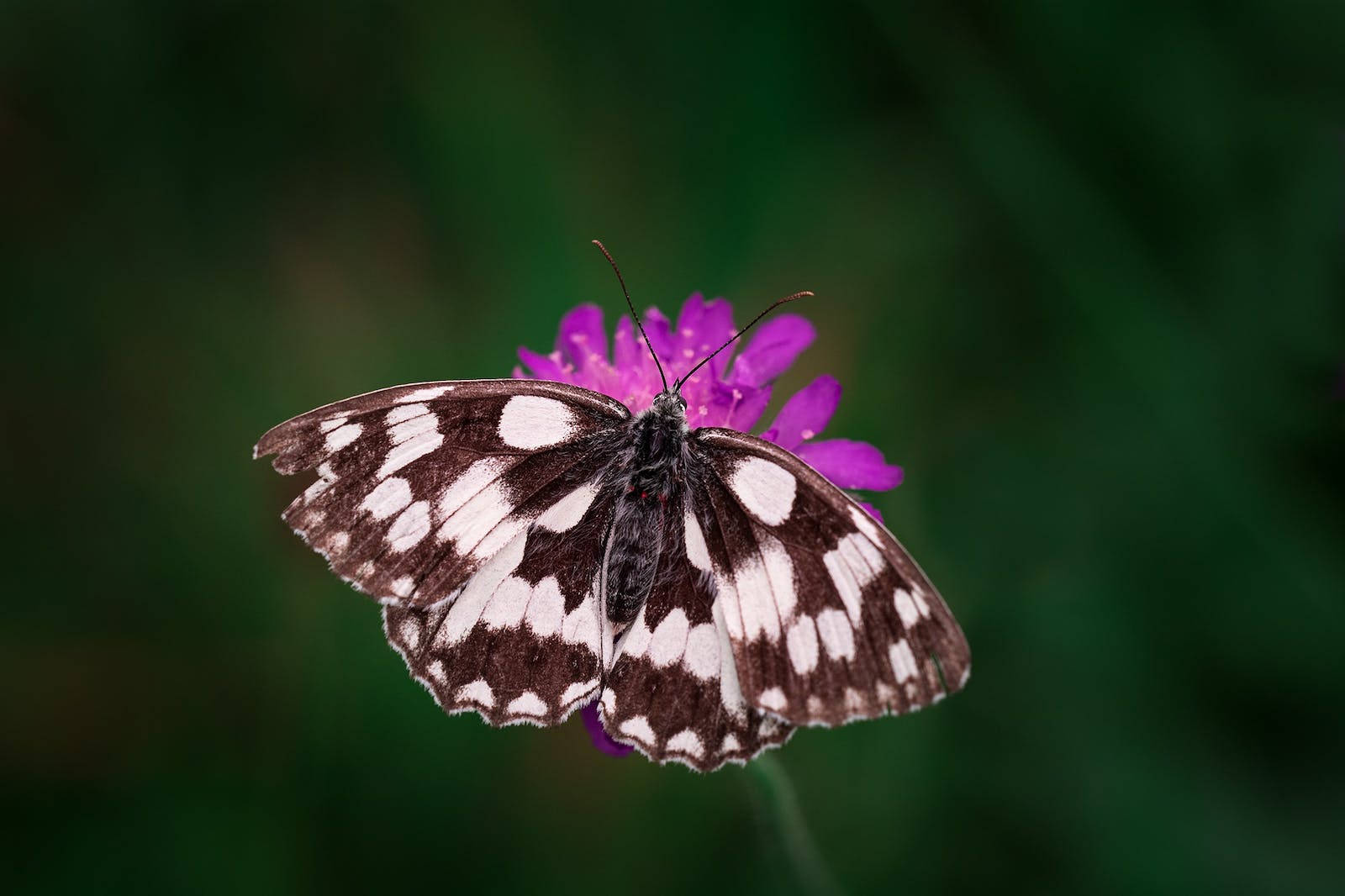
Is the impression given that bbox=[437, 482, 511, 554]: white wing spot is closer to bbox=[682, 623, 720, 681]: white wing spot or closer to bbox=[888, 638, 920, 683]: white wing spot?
bbox=[682, 623, 720, 681]: white wing spot

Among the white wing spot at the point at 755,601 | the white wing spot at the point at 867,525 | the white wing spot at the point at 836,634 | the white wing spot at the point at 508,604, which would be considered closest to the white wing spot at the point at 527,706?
the white wing spot at the point at 508,604

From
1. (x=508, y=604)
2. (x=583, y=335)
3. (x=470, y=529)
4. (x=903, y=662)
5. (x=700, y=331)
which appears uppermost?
(x=583, y=335)

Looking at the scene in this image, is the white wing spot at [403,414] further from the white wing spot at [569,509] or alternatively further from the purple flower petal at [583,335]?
the purple flower petal at [583,335]

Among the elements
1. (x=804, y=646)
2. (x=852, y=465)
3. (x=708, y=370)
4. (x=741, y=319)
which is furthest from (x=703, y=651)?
(x=741, y=319)

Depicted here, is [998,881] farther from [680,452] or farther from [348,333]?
[348,333]

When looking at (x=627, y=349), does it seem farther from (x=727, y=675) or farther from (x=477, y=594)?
(x=727, y=675)

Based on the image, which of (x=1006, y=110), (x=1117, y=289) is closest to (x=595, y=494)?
(x=1117, y=289)
